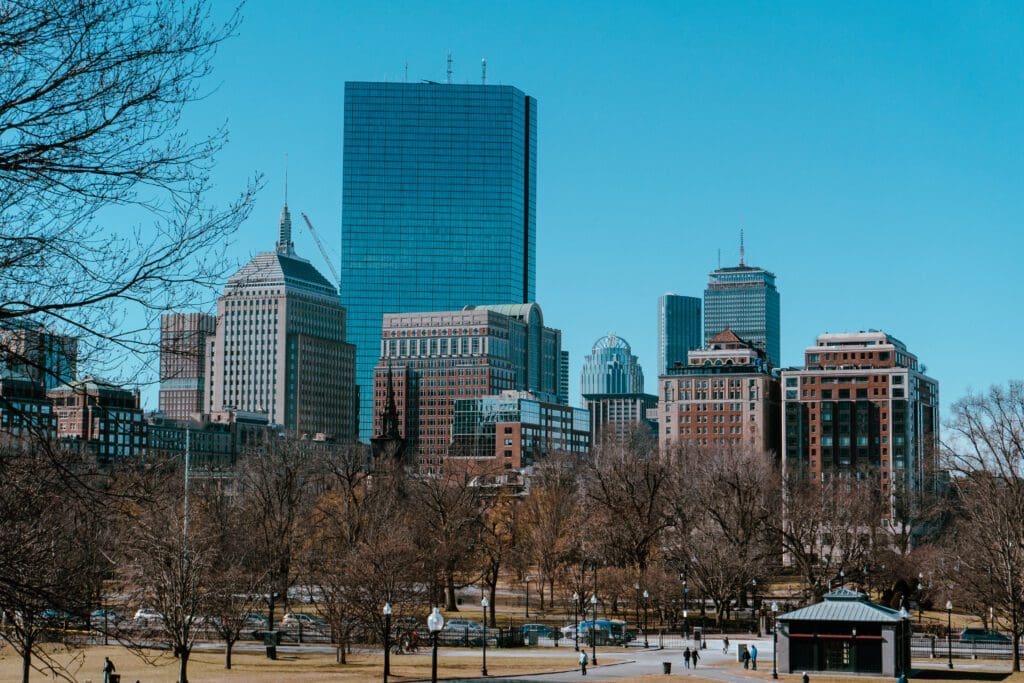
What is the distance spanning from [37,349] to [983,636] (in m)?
84.8

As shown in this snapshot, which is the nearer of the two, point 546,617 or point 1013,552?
point 1013,552

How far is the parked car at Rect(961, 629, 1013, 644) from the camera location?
285ft

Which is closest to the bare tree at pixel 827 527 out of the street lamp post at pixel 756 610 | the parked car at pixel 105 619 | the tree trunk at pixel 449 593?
the street lamp post at pixel 756 610

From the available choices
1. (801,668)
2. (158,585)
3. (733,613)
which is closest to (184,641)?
(158,585)

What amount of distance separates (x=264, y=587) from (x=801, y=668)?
122 ft

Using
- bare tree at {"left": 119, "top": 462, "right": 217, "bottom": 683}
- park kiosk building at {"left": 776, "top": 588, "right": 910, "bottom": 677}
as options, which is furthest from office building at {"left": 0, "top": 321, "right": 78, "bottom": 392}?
park kiosk building at {"left": 776, "top": 588, "right": 910, "bottom": 677}

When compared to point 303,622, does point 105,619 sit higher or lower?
higher

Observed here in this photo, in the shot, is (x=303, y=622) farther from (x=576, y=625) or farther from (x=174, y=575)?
(x=174, y=575)

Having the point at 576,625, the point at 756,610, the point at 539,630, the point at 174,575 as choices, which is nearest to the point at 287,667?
the point at 174,575

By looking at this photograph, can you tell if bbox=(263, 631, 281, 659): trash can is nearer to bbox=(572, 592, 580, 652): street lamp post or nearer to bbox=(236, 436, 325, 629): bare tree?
bbox=(236, 436, 325, 629): bare tree

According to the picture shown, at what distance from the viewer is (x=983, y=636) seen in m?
90.1

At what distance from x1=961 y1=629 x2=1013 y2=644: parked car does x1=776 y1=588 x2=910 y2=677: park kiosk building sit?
18.0 m

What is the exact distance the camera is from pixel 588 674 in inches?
2628

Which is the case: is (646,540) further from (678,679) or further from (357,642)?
(678,679)
